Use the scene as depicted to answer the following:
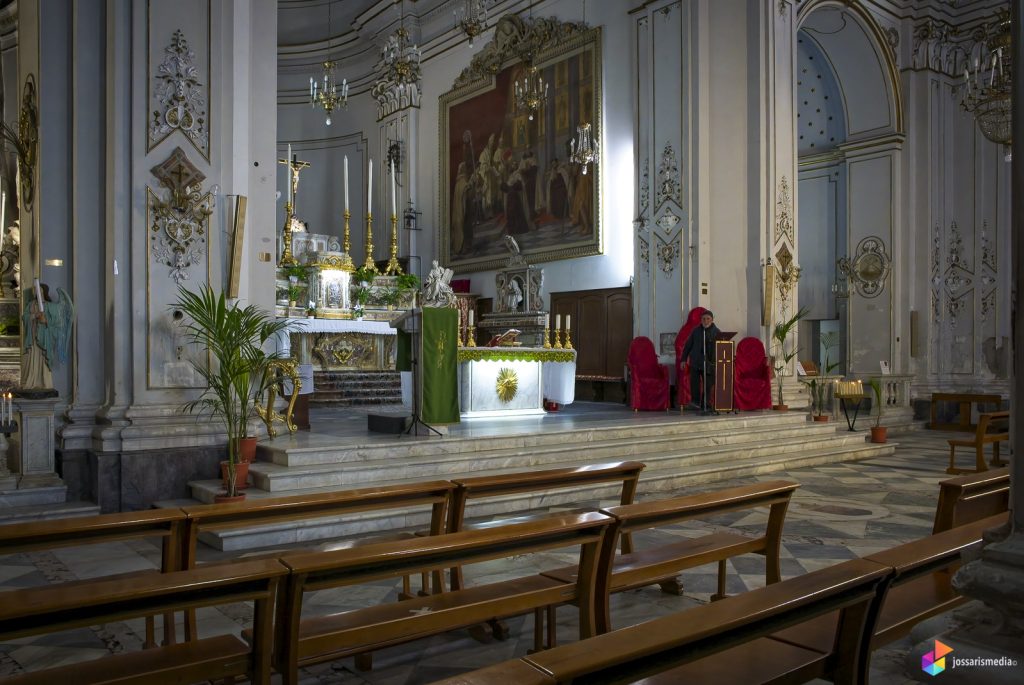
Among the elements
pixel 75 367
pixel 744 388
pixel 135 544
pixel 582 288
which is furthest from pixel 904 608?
pixel 582 288

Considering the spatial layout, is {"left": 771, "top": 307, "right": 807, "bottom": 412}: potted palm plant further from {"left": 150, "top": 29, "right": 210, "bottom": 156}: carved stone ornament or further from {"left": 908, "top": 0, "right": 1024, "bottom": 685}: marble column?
{"left": 908, "top": 0, "right": 1024, "bottom": 685}: marble column

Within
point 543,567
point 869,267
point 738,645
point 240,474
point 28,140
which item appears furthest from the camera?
point 869,267

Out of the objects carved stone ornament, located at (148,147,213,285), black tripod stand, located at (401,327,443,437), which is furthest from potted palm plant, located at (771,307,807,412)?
carved stone ornament, located at (148,147,213,285)

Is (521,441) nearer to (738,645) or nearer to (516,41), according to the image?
(738,645)

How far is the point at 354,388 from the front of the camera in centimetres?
1281

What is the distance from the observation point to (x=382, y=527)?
591 cm

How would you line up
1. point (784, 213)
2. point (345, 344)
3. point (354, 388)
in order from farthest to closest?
1. point (345, 344)
2. point (354, 388)
3. point (784, 213)

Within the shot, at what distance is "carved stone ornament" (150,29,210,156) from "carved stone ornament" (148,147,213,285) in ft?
0.66

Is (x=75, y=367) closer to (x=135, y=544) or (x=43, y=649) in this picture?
(x=135, y=544)

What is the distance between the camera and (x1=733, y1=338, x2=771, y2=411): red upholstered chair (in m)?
10.9

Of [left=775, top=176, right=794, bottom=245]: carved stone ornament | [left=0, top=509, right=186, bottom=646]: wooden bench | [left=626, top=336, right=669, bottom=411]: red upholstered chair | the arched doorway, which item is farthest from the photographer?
the arched doorway

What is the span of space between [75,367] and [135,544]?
218 centimetres

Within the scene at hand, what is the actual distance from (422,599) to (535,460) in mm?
4624

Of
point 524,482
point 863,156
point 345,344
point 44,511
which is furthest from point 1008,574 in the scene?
point 863,156
